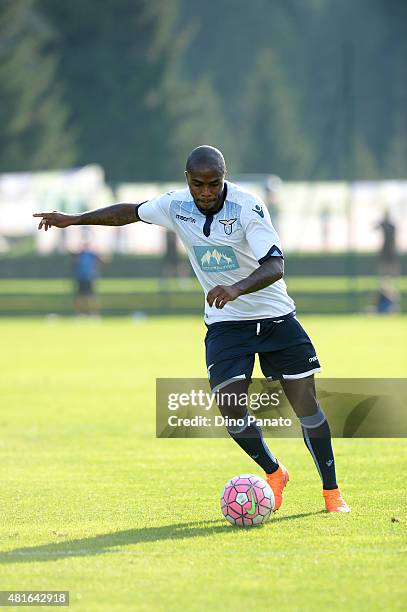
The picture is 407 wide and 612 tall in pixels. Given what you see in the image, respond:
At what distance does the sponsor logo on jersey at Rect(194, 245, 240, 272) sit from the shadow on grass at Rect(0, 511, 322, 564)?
1571mm

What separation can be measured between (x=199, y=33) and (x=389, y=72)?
17679 millimetres

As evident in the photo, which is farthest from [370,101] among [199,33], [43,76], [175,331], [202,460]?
[202,460]

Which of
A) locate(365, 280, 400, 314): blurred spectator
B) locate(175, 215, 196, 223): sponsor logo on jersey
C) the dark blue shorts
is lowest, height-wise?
locate(365, 280, 400, 314): blurred spectator

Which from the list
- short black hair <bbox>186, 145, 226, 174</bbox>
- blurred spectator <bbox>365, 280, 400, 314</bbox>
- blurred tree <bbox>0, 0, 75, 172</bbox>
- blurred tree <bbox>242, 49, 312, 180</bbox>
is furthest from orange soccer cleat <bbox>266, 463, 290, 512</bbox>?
blurred tree <bbox>242, 49, 312, 180</bbox>

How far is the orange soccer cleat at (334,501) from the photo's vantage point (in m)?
8.41

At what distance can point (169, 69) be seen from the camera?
79.8 meters

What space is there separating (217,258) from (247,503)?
1504mm

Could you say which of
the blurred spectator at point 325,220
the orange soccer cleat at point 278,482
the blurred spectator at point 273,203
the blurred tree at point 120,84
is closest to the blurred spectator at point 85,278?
the blurred spectator at point 273,203

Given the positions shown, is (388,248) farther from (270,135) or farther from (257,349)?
(270,135)

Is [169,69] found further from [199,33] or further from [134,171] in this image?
[199,33]

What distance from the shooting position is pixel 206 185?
7910mm

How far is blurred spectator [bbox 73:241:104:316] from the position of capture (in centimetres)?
3250

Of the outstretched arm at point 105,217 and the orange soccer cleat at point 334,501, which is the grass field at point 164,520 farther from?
the outstretched arm at point 105,217

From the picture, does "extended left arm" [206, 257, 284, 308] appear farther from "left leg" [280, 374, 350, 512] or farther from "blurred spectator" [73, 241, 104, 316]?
"blurred spectator" [73, 241, 104, 316]
